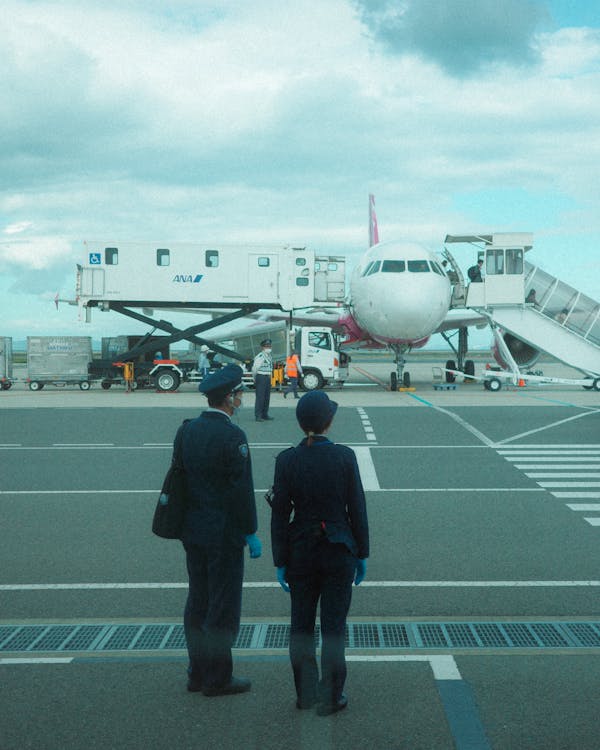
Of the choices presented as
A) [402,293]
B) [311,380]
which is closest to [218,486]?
[402,293]

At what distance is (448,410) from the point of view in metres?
20.7

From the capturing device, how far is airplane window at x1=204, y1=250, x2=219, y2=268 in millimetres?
29625

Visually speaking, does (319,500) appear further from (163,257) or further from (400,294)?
(163,257)

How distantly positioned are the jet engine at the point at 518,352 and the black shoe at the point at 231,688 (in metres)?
26.7

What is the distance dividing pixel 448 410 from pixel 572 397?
6.96 meters

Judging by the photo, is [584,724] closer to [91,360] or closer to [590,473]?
[590,473]

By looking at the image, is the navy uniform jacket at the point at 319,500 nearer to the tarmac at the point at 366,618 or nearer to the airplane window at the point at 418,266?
the tarmac at the point at 366,618

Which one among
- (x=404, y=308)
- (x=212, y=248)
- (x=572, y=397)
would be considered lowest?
(x=572, y=397)

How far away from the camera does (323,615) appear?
4137 mm

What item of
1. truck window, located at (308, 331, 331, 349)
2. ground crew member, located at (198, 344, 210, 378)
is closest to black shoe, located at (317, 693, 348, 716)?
truck window, located at (308, 331, 331, 349)

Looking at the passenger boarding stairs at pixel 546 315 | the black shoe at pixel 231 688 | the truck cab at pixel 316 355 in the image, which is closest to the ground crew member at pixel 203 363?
the truck cab at pixel 316 355

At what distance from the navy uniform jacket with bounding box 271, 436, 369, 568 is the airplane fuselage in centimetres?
2193

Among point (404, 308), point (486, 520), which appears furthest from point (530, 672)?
point (404, 308)

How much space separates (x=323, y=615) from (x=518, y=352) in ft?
90.8
